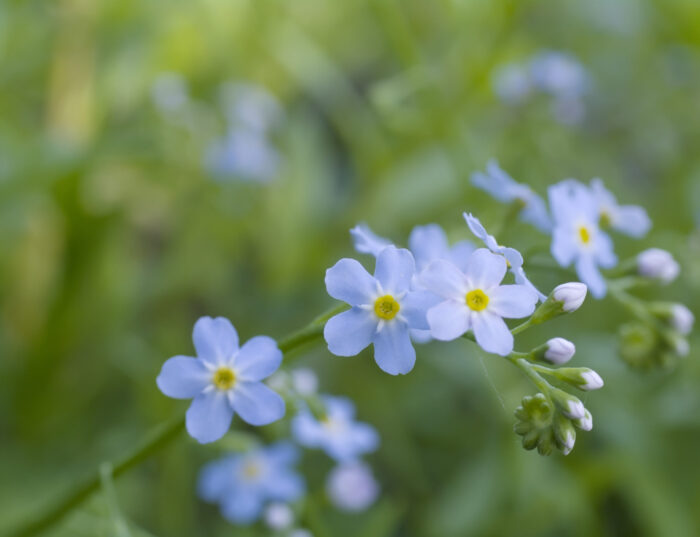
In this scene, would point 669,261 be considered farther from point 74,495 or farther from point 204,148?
point 204,148

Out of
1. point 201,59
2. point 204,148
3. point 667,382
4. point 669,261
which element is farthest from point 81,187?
point 667,382

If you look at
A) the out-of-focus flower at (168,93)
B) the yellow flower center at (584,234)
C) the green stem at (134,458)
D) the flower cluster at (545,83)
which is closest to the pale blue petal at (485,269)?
the green stem at (134,458)

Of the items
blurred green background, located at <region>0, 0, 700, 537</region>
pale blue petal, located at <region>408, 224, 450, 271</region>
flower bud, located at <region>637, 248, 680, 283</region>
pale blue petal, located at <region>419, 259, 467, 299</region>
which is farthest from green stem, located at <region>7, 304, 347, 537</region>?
flower bud, located at <region>637, 248, 680, 283</region>

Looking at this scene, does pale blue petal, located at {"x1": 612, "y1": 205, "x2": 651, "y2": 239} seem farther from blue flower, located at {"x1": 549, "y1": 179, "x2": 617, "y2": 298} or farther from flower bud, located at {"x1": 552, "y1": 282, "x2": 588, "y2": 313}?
flower bud, located at {"x1": 552, "y1": 282, "x2": 588, "y2": 313}

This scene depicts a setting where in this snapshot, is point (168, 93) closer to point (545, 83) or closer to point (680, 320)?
point (545, 83)

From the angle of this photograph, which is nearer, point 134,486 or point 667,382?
point 134,486

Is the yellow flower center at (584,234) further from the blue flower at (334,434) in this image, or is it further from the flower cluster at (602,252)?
the blue flower at (334,434)
